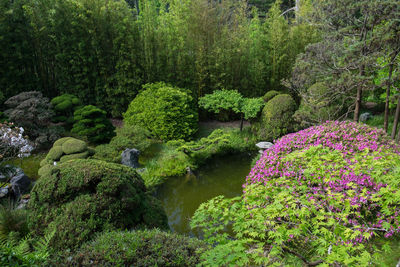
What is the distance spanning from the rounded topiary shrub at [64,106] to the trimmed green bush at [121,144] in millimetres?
1971

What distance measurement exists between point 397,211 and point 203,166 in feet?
14.1

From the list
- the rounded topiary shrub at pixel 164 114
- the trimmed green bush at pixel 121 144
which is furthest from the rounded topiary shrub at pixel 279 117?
the trimmed green bush at pixel 121 144

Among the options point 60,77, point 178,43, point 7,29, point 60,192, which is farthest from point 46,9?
point 60,192

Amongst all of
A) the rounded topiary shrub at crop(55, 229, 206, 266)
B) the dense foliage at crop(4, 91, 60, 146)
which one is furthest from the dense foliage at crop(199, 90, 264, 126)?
the rounded topiary shrub at crop(55, 229, 206, 266)

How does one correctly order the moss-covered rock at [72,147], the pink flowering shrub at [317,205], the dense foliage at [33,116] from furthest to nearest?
the dense foliage at [33,116] < the moss-covered rock at [72,147] < the pink flowering shrub at [317,205]

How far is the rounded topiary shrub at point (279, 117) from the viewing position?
7012 mm

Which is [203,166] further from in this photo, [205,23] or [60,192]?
[205,23]

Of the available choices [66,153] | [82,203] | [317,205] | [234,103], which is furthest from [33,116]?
[317,205]

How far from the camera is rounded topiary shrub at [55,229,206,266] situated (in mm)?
2062

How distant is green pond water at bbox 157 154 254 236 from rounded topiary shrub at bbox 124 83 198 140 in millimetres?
1472

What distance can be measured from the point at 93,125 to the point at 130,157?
5.40 feet

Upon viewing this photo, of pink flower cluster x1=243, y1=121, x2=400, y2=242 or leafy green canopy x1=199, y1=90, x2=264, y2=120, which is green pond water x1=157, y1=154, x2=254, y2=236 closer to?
pink flower cluster x1=243, y1=121, x2=400, y2=242

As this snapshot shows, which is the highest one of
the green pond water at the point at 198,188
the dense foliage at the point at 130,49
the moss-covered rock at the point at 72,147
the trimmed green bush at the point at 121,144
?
the dense foliage at the point at 130,49

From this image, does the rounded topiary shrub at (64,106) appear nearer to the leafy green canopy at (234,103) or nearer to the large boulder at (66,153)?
the large boulder at (66,153)
